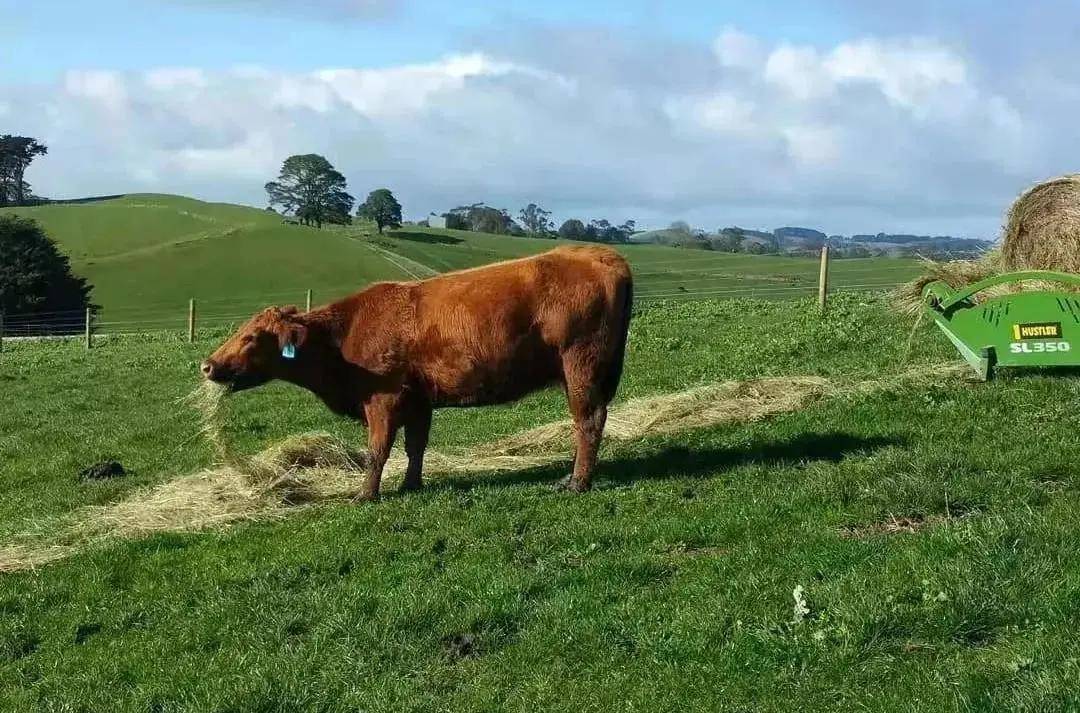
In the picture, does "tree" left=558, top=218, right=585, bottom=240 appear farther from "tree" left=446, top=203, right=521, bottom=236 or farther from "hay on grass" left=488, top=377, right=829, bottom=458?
"hay on grass" left=488, top=377, right=829, bottom=458

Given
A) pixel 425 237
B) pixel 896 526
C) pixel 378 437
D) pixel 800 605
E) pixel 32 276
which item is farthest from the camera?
pixel 425 237

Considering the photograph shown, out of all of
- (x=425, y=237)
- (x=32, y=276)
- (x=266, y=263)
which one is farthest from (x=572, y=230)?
(x=32, y=276)

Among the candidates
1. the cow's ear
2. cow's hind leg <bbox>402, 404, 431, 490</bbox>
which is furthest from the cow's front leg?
the cow's ear

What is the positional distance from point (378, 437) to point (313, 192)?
399 feet

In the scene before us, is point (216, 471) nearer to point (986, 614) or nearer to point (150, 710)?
point (150, 710)

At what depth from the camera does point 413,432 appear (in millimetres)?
10852

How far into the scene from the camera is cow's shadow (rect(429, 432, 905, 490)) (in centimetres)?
1001

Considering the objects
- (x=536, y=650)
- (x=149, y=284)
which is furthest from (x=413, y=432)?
(x=149, y=284)

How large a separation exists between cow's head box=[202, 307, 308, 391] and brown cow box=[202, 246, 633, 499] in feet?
0.04

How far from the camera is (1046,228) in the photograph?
13.7 m

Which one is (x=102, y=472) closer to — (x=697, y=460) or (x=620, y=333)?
(x=620, y=333)

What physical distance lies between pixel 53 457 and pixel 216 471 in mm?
4940

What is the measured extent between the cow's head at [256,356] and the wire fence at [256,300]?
2333 cm

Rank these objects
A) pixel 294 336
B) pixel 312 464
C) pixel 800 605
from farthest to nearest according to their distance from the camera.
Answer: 1. pixel 312 464
2. pixel 294 336
3. pixel 800 605
